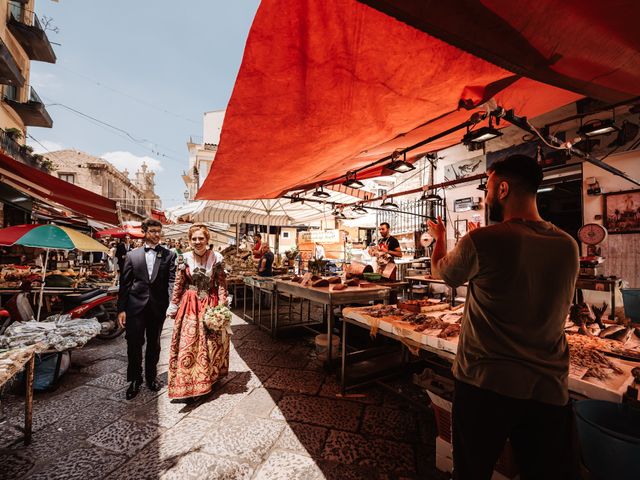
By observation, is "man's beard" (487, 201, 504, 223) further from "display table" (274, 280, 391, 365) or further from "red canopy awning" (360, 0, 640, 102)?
"display table" (274, 280, 391, 365)

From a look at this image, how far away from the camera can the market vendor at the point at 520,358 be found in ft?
4.29

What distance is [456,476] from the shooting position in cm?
143

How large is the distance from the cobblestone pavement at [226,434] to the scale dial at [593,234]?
4.00m

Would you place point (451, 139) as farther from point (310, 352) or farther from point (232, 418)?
point (232, 418)

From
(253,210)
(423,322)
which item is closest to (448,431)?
(423,322)

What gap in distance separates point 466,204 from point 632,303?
6367 millimetres

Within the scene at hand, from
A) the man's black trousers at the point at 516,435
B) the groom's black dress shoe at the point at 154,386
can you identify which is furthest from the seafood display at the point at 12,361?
the man's black trousers at the point at 516,435

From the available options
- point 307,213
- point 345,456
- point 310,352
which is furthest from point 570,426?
point 307,213

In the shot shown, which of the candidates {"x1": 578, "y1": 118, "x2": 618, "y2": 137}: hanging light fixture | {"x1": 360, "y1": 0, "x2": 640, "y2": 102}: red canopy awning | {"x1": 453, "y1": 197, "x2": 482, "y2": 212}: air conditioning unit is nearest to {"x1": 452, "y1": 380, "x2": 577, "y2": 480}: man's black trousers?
{"x1": 360, "y1": 0, "x2": 640, "y2": 102}: red canopy awning

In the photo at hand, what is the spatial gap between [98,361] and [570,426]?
6.11 meters

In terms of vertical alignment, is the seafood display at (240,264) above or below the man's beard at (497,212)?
below

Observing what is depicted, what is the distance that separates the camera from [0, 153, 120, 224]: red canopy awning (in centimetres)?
509

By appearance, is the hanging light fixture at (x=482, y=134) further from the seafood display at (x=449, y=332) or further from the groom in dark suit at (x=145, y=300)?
the groom in dark suit at (x=145, y=300)

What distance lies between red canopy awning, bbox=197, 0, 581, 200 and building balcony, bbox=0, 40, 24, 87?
11.1 m
